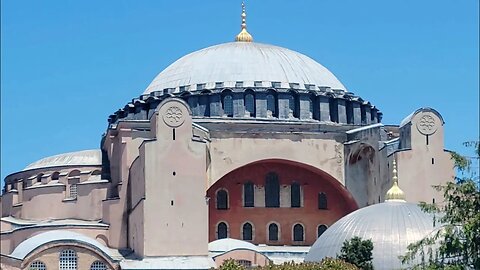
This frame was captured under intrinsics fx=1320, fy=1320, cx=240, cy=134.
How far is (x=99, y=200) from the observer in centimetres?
4844

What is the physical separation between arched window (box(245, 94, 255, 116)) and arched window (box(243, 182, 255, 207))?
2954 millimetres

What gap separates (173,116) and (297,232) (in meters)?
7.35

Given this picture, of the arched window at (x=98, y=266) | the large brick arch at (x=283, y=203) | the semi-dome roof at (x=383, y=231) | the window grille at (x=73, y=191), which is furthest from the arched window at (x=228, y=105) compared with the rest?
the semi-dome roof at (x=383, y=231)

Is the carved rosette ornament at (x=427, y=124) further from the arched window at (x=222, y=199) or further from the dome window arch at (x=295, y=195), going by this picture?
the arched window at (x=222, y=199)

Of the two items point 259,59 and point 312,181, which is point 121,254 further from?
point 259,59

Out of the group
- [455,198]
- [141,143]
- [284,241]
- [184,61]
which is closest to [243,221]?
[284,241]

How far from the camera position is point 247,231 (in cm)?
4916

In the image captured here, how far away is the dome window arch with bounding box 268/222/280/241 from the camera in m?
49.2

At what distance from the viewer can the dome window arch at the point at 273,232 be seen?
49.2 m

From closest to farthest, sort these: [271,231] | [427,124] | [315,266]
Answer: [315,266]
[427,124]
[271,231]

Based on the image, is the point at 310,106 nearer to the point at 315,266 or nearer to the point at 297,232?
the point at 297,232

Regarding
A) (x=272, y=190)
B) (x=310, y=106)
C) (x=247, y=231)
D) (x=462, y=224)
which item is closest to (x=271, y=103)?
(x=310, y=106)

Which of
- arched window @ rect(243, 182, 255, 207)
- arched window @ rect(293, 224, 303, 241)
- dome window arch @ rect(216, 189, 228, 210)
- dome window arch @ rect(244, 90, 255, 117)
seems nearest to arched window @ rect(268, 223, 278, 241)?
arched window @ rect(293, 224, 303, 241)

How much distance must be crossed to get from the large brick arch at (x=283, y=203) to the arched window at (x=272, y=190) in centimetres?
15
